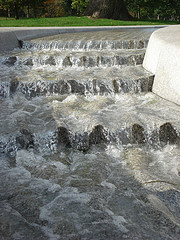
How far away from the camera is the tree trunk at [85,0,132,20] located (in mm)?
16828

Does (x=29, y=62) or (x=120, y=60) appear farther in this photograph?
(x=29, y=62)

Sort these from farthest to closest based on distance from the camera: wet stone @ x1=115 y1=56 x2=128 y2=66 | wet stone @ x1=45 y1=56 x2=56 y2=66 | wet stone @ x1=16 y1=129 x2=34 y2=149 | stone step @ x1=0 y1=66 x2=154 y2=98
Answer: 1. wet stone @ x1=45 y1=56 x2=56 y2=66
2. wet stone @ x1=115 y1=56 x2=128 y2=66
3. stone step @ x1=0 y1=66 x2=154 y2=98
4. wet stone @ x1=16 y1=129 x2=34 y2=149

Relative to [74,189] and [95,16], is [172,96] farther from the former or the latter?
[95,16]

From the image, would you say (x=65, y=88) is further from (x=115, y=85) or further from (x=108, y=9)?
(x=108, y=9)

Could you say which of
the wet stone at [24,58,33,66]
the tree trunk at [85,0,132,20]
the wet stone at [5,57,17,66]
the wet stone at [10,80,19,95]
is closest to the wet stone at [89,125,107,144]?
the wet stone at [10,80,19,95]

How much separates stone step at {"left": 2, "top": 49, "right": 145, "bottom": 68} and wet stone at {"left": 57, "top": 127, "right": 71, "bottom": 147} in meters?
3.39

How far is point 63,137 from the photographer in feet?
14.7

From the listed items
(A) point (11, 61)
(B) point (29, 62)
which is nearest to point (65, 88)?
(B) point (29, 62)

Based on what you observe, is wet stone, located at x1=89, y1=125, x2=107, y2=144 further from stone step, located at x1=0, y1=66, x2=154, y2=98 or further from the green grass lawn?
the green grass lawn

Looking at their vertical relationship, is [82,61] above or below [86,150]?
above

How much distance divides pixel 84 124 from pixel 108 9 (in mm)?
13690

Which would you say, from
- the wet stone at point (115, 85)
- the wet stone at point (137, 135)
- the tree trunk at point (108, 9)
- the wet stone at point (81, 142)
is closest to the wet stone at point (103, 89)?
the wet stone at point (115, 85)

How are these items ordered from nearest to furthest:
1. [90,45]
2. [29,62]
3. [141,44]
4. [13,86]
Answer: [13,86] → [29,62] → [141,44] → [90,45]

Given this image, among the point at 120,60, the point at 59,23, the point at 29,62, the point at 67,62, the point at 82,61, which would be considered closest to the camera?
the point at 120,60
